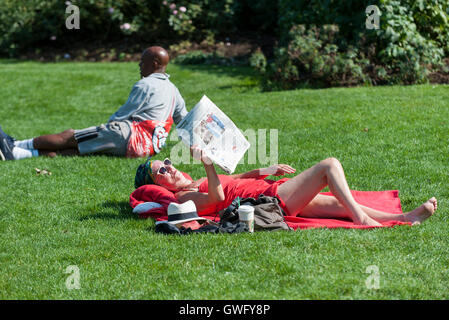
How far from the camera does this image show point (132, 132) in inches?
291

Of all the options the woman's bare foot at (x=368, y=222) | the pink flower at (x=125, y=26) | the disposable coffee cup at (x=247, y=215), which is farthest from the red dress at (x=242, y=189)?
the pink flower at (x=125, y=26)

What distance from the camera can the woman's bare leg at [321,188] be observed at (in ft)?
15.2

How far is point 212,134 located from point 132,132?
3027 mm

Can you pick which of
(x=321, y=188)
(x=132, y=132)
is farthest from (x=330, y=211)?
(x=132, y=132)

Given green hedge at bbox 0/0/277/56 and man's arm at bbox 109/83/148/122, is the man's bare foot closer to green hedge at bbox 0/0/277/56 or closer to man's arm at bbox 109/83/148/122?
man's arm at bbox 109/83/148/122

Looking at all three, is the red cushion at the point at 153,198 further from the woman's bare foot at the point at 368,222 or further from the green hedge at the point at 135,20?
the green hedge at the point at 135,20

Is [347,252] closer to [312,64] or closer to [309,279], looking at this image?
[309,279]

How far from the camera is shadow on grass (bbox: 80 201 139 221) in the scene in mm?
5230

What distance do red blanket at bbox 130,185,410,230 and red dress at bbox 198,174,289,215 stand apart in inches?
4.8

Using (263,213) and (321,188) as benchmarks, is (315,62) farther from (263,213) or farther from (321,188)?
(263,213)

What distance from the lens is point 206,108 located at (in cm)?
450

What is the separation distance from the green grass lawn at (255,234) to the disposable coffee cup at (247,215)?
11 cm
